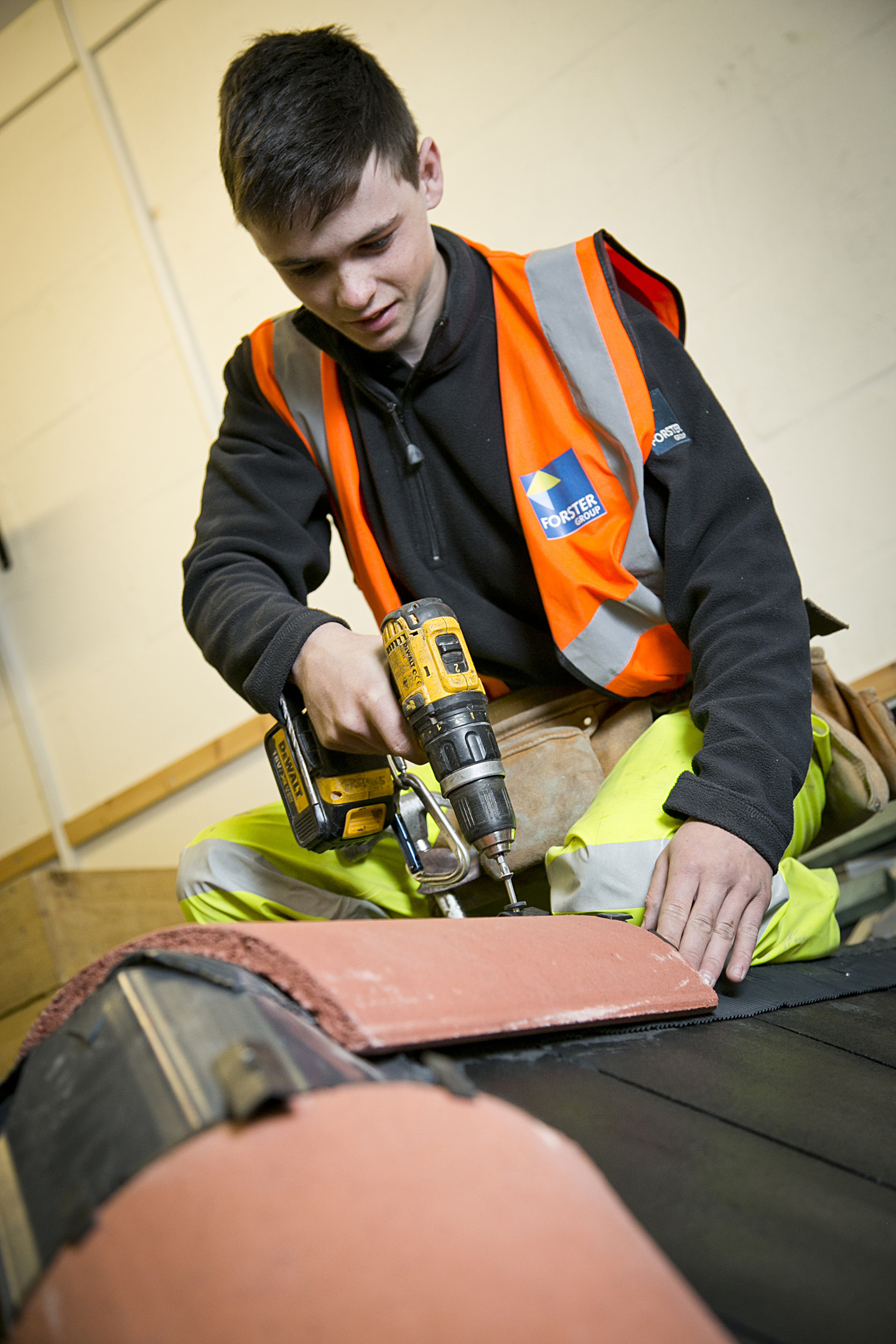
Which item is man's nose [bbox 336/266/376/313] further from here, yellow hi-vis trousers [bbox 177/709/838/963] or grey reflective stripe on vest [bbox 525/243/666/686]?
yellow hi-vis trousers [bbox 177/709/838/963]

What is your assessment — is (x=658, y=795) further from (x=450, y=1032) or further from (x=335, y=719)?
(x=450, y=1032)

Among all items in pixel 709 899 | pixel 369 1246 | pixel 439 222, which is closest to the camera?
pixel 369 1246

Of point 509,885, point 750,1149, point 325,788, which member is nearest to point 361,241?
point 325,788

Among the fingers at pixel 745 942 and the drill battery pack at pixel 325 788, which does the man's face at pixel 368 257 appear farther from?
the fingers at pixel 745 942

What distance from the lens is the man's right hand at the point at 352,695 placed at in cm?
130

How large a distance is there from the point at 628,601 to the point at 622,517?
14 cm

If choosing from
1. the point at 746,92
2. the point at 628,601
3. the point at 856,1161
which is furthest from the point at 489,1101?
the point at 746,92

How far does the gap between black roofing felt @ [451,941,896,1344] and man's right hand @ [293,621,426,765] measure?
1.85 feet

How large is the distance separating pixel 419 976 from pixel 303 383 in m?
1.35

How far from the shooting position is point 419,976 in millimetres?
678

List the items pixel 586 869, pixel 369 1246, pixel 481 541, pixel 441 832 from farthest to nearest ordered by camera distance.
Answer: pixel 481 541 → pixel 441 832 → pixel 586 869 → pixel 369 1246

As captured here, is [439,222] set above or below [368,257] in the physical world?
above

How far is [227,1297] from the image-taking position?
1.40ft

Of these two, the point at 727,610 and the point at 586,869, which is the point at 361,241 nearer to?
the point at 727,610
